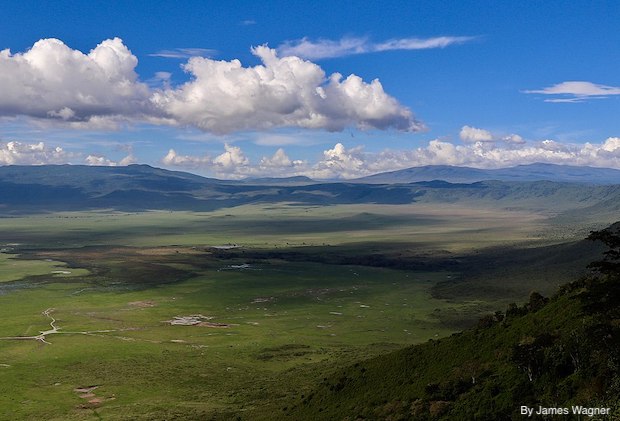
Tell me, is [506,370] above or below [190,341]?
above

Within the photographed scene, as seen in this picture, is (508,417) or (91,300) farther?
(91,300)

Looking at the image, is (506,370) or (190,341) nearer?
(506,370)

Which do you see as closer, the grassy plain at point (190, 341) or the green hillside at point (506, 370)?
the green hillside at point (506, 370)

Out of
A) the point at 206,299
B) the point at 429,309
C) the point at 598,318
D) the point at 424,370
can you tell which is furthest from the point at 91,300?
the point at 598,318

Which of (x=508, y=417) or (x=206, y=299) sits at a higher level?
(x=508, y=417)

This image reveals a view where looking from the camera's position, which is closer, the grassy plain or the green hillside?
the green hillside

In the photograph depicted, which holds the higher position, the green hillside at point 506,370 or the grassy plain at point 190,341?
the green hillside at point 506,370

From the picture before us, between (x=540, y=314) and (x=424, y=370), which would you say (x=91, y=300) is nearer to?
(x=424, y=370)

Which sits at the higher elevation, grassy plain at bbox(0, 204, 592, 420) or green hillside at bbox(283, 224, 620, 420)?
green hillside at bbox(283, 224, 620, 420)
